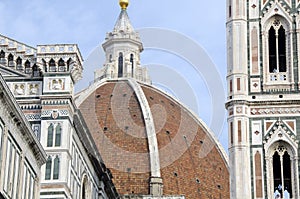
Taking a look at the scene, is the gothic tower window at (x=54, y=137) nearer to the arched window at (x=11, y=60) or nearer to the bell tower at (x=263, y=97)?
the arched window at (x=11, y=60)

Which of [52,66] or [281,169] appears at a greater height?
[52,66]

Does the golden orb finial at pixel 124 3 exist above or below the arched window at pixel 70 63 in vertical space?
above

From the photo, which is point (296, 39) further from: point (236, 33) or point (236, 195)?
point (236, 195)

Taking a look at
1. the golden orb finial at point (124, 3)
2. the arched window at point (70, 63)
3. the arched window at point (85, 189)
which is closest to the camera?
the arched window at point (70, 63)

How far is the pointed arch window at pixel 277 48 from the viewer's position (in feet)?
88.9

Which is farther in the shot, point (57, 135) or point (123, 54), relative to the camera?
point (123, 54)

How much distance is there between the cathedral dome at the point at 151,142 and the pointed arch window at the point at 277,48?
23.3 metres

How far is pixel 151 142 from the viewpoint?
52.7 metres

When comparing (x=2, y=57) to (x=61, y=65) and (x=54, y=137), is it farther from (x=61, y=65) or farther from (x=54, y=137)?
(x=54, y=137)

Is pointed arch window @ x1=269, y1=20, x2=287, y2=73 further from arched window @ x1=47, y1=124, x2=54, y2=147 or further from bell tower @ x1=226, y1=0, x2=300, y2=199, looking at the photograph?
arched window @ x1=47, y1=124, x2=54, y2=147

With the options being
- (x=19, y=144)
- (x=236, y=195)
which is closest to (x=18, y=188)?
(x=19, y=144)

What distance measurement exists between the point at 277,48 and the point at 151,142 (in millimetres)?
25900

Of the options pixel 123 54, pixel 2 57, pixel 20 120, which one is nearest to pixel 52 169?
pixel 2 57

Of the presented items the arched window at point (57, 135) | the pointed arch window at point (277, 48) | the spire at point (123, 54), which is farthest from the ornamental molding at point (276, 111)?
the spire at point (123, 54)
